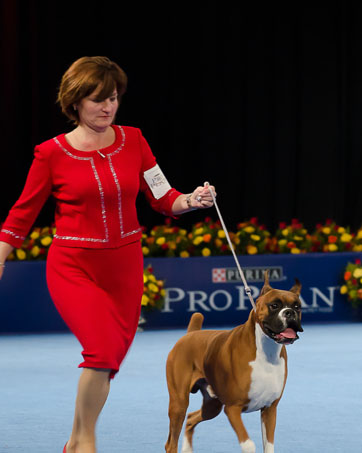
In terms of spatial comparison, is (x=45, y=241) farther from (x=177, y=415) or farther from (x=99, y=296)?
(x=99, y=296)

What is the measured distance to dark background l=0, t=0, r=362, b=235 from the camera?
33.4 feet

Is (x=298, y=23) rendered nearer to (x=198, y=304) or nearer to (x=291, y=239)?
(x=291, y=239)

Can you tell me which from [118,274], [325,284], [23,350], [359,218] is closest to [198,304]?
[325,284]

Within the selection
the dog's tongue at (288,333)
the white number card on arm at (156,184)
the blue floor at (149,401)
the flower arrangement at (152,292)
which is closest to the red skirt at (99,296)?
the white number card on arm at (156,184)

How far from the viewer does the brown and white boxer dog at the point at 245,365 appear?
3.40m

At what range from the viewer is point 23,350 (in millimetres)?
7398

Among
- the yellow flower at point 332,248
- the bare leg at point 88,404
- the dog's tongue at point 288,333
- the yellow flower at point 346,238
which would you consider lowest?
the yellow flower at point 332,248

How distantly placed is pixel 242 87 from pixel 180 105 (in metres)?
0.74

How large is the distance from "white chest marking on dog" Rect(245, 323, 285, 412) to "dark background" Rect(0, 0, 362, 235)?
7061 mm

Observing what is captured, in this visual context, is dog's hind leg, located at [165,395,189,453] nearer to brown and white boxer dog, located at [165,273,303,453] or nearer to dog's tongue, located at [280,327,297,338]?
brown and white boxer dog, located at [165,273,303,453]

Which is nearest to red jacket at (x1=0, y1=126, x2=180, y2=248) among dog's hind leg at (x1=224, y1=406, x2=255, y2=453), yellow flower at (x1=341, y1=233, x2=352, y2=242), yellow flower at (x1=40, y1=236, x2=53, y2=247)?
dog's hind leg at (x1=224, y1=406, x2=255, y2=453)

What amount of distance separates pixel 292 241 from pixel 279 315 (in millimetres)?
5681

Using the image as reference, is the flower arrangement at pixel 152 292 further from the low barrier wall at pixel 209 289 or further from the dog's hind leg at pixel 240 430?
the dog's hind leg at pixel 240 430

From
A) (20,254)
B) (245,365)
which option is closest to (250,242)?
(20,254)
